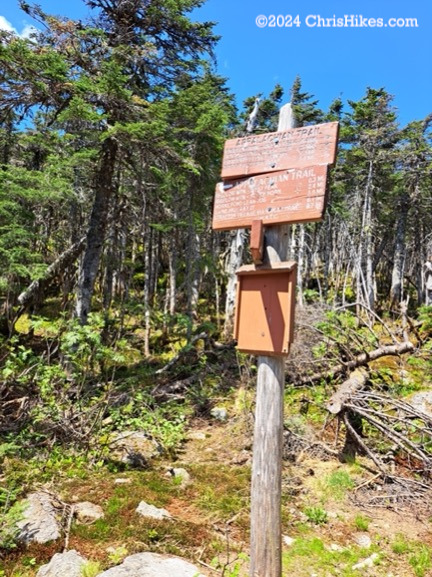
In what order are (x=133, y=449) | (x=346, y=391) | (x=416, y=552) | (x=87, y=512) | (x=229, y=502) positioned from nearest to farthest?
1. (x=416, y=552)
2. (x=87, y=512)
3. (x=229, y=502)
4. (x=133, y=449)
5. (x=346, y=391)

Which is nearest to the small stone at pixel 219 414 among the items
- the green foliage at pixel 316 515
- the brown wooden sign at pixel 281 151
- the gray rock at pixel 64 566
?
the green foliage at pixel 316 515

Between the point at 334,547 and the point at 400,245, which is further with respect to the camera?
the point at 400,245

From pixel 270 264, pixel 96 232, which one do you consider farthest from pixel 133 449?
pixel 96 232

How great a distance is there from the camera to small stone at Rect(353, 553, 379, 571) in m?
3.66

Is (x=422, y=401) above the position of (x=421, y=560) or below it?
above

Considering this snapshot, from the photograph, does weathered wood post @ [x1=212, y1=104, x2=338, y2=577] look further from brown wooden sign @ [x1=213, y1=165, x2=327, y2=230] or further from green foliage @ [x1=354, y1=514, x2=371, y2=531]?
green foliage @ [x1=354, y1=514, x2=371, y2=531]

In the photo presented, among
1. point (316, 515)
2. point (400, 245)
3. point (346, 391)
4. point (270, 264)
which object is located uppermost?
point (400, 245)

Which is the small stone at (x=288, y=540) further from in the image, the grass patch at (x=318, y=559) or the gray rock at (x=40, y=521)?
the gray rock at (x=40, y=521)

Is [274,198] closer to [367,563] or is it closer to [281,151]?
[281,151]

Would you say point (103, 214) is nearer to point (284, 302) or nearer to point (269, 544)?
point (284, 302)

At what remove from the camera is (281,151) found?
308cm

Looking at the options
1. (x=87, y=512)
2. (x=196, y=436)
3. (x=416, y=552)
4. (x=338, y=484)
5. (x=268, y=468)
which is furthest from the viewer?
(x=196, y=436)

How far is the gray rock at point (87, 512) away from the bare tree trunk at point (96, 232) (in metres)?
5.57

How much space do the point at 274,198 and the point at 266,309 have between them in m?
0.89
